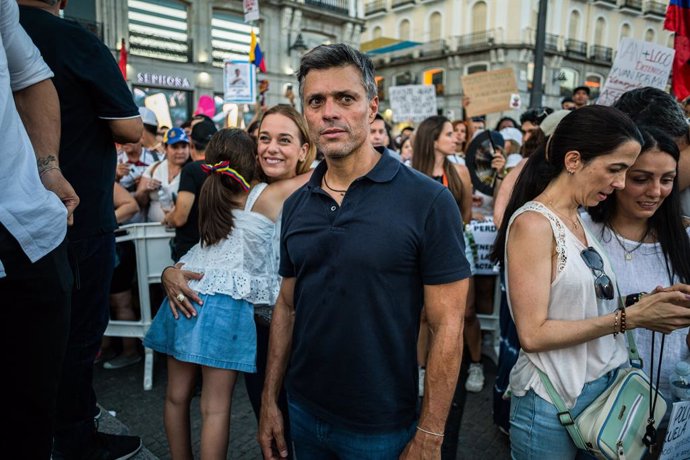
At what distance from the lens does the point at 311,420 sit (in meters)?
1.77

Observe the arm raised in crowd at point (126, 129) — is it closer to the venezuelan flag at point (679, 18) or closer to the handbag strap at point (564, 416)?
the handbag strap at point (564, 416)

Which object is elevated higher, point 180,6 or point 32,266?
point 180,6

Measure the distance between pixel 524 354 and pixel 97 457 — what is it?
7.04 ft

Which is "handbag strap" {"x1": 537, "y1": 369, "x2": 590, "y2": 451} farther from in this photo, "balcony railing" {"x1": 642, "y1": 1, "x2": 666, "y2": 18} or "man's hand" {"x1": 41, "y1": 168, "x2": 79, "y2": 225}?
"balcony railing" {"x1": 642, "y1": 1, "x2": 666, "y2": 18}

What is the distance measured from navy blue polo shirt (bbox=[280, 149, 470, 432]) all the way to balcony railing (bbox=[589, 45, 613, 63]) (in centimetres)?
4212

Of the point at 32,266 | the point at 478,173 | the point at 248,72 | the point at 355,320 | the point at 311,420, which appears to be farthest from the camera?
the point at 248,72

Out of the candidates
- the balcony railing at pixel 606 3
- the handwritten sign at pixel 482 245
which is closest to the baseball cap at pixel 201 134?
the handwritten sign at pixel 482 245

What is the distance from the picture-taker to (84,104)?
2229 mm

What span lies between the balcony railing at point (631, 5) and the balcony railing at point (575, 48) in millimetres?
5382

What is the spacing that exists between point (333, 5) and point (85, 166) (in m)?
25.5

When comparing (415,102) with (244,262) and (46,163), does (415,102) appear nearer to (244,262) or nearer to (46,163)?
(244,262)

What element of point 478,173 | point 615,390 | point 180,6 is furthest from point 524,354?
point 180,6

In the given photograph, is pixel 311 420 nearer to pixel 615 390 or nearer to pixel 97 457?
pixel 615 390

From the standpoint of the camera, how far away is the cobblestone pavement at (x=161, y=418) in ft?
10.00
